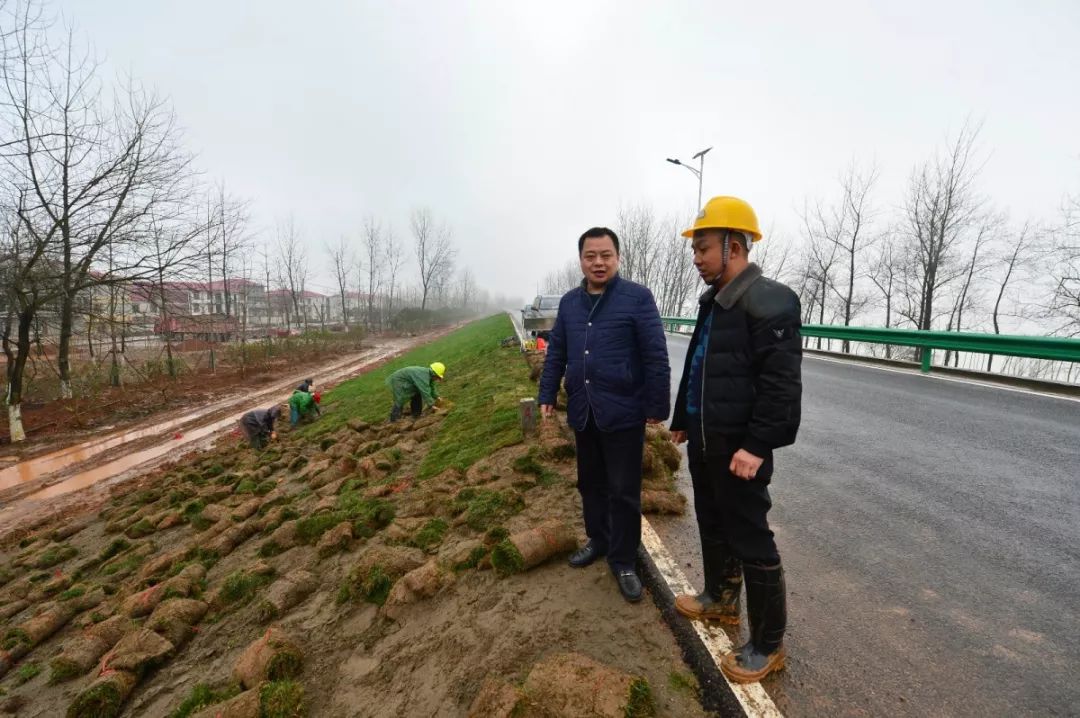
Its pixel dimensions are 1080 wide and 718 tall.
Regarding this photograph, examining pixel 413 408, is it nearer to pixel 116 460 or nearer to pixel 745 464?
pixel 745 464

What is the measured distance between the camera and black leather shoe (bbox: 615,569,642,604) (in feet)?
8.34

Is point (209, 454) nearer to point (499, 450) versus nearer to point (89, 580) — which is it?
point (89, 580)

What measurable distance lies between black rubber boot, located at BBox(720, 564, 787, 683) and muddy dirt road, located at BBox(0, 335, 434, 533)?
1154 cm

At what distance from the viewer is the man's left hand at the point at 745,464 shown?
6.22 ft

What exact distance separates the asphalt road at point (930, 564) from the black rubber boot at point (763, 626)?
0.09 m

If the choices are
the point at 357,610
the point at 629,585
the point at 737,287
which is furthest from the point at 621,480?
the point at 357,610

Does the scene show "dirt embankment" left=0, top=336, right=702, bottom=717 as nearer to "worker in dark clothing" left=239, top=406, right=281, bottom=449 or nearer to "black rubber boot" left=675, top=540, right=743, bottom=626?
"black rubber boot" left=675, top=540, right=743, bottom=626

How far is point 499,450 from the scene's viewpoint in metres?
5.34

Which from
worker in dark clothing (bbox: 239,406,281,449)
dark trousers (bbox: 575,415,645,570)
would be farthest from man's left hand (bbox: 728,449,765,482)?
worker in dark clothing (bbox: 239,406,281,449)

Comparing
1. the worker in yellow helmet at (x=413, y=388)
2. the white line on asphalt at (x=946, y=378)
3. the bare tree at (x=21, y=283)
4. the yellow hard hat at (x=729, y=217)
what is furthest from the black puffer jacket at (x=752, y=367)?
the bare tree at (x=21, y=283)

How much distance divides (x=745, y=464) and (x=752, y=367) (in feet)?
1.34

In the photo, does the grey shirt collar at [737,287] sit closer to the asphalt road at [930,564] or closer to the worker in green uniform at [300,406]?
the asphalt road at [930,564]

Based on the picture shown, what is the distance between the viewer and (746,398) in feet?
6.51

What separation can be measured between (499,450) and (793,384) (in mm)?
3926
